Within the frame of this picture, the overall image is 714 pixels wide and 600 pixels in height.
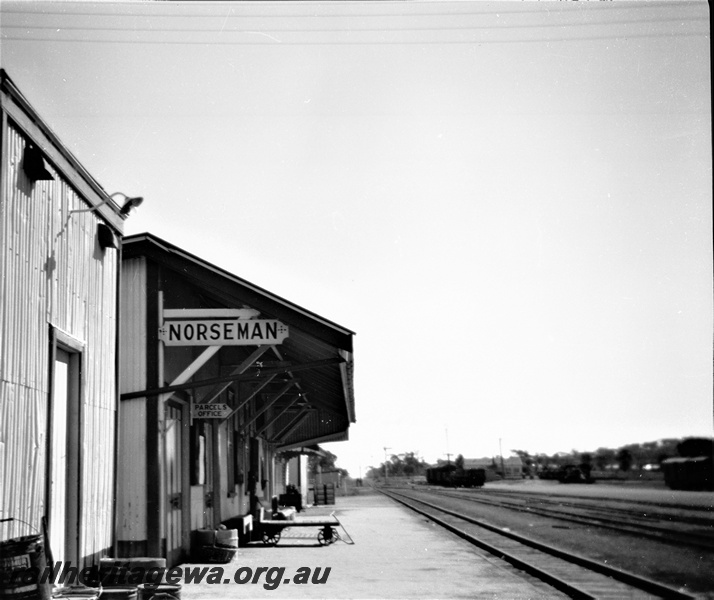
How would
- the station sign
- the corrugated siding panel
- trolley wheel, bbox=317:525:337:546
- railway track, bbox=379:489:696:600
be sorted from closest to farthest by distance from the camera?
the corrugated siding panel < railway track, bbox=379:489:696:600 < the station sign < trolley wheel, bbox=317:525:337:546

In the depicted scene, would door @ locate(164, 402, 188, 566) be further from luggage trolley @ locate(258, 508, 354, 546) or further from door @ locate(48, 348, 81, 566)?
luggage trolley @ locate(258, 508, 354, 546)

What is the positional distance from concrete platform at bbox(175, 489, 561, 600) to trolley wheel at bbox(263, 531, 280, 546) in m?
0.24

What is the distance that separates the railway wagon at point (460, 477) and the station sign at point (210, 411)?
68497mm

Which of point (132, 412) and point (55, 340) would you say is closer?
point (55, 340)

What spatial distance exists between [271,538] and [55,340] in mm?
10357

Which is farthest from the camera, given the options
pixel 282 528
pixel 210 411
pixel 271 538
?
pixel 271 538

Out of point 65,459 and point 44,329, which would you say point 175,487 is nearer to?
point 65,459

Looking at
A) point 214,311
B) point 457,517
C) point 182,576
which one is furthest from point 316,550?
point 457,517

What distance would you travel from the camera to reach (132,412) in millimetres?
11172

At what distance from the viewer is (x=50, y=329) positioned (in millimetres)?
7703

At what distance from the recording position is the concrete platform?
33.7ft

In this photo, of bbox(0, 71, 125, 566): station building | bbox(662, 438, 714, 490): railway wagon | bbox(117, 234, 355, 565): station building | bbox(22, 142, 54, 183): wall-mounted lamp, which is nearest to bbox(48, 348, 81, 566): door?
bbox(0, 71, 125, 566): station building

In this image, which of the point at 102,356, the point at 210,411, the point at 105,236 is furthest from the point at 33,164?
the point at 210,411

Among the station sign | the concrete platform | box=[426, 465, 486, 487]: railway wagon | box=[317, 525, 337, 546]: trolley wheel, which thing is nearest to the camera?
the concrete platform
